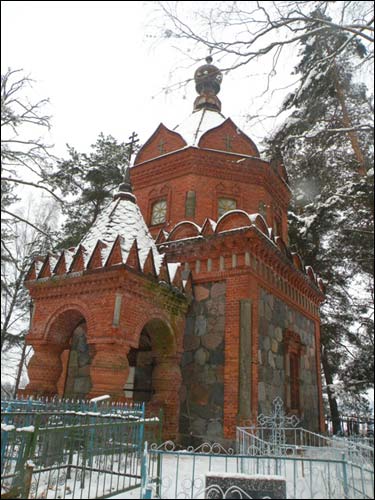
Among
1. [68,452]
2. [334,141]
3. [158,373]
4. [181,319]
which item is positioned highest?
[334,141]

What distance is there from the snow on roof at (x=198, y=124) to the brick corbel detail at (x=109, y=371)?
7517 mm

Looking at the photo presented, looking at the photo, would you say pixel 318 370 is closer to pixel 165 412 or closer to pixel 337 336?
pixel 337 336

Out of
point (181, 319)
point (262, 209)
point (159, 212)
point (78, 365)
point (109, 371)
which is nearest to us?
point (109, 371)

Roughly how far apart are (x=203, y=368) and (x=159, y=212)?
570 centimetres

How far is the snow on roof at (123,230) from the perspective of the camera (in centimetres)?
967

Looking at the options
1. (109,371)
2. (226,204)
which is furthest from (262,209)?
(109,371)

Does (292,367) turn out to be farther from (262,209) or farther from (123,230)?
(123,230)

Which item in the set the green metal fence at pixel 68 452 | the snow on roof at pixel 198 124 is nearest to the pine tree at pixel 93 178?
the snow on roof at pixel 198 124

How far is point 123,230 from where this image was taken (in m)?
10.1

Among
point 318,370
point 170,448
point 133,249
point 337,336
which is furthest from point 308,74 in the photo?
point 337,336

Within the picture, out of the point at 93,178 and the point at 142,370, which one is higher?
the point at 93,178

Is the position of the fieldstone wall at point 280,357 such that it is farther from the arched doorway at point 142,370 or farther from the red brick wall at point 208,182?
the red brick wall at point 208,182

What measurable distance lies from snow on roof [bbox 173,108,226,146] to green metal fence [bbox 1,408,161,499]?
932 cm

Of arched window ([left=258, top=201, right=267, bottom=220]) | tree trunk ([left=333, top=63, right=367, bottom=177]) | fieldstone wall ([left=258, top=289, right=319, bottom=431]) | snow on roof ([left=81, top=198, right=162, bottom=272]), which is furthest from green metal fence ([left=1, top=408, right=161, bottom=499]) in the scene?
arched window ([left=258, top=201, right=267, bottom=220])
